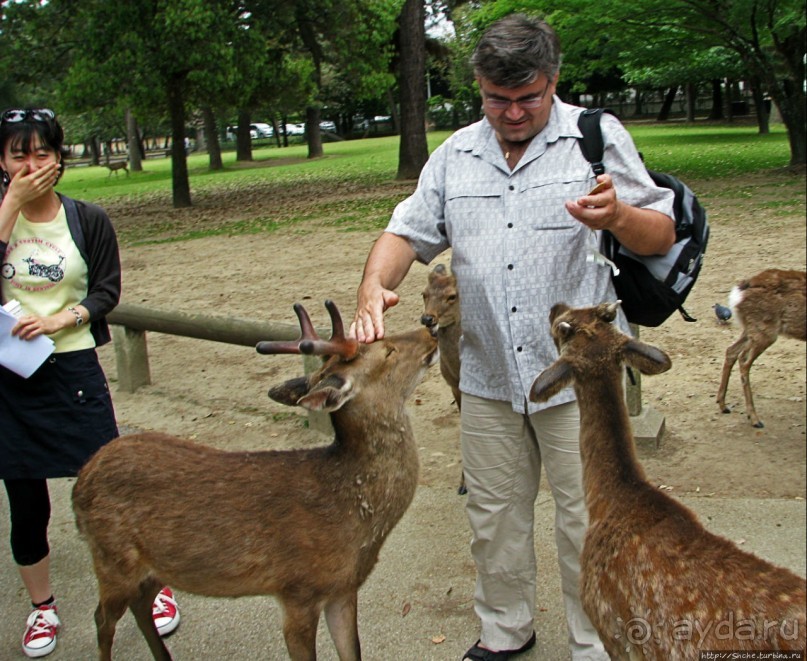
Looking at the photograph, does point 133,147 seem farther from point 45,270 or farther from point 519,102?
point 519,102

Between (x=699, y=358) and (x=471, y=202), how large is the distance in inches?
175

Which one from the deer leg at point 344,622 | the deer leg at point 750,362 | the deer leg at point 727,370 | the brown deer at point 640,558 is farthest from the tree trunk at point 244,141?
the brown deer at point 640,558

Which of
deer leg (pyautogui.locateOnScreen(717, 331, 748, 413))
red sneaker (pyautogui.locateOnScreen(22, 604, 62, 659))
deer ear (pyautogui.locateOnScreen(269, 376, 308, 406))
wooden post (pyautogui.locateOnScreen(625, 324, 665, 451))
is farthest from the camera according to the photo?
deer leg (pyautogui.locateOnScreen(717, 331, 748, 413))

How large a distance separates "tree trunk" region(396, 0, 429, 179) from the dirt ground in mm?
6904

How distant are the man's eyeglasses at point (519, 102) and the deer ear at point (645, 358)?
855mm

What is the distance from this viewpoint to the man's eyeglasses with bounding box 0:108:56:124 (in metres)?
3.71

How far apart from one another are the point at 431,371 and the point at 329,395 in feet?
13.9

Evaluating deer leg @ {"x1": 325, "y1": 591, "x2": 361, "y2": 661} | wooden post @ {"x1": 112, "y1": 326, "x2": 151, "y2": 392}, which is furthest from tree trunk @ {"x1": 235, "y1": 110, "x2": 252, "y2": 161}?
deer leg @ {"x1": 325, "y1": 591, "x2": 361, "y2": 661}

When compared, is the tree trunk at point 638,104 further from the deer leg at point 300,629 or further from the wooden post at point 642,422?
the deer leg at point 300,629

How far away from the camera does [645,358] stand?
2.71 m

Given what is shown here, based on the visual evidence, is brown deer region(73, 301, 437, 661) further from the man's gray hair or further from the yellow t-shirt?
the man's gray hair

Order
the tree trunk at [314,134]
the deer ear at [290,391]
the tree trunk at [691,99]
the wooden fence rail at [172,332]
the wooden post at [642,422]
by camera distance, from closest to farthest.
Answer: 1. the deer ear at [290,391]
2. the wooden post at [642,422]
3. the wooden fence rail at [172,332]
4. the tree trunk at [314,134]
5. the tree trunk at [691,99]

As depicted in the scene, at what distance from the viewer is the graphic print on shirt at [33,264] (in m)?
3.78

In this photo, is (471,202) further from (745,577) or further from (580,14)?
(580,14)
